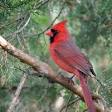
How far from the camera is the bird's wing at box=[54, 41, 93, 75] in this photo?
13.7 ft

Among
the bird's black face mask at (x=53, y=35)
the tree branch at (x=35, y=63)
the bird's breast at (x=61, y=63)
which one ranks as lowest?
the tree branch at (x=35, y=63)

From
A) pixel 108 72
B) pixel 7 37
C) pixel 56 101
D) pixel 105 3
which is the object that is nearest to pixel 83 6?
pixel 105 3

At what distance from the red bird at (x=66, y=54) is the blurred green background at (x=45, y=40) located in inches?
4.1

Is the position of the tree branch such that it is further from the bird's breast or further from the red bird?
the bird's breast

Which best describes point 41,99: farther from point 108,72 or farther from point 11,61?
point 11,61

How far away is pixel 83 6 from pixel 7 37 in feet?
7.01

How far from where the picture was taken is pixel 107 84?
378 centimetres

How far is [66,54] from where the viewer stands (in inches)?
171

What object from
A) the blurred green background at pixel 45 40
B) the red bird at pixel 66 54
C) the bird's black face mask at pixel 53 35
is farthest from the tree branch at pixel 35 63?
the bird's black face mask at pixel 53 35

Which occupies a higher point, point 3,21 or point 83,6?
point 83,6

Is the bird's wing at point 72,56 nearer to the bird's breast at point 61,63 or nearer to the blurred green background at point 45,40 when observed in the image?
the bird's breast at point 61,63

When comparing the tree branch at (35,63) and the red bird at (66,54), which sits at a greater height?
the red bird at (66,54)

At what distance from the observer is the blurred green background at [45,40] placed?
3.73m

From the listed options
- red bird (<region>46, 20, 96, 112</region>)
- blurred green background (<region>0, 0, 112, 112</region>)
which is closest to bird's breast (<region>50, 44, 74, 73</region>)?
red bird (<region>46, 20, 96, 112</region>)
